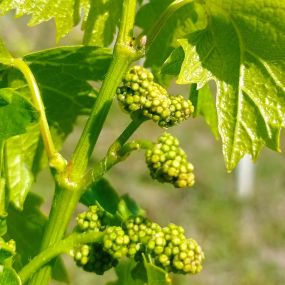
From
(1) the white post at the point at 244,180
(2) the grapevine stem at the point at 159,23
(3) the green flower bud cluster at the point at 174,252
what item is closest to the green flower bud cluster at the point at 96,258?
(3) the green flower bud cluster at the point at 174,252

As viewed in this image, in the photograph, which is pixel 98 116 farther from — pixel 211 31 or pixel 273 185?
pixel 273 185

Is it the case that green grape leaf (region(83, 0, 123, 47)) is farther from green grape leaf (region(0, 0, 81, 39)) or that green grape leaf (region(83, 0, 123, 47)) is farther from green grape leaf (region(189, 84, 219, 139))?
green grape leaf (region(189, 84, 219, 139))

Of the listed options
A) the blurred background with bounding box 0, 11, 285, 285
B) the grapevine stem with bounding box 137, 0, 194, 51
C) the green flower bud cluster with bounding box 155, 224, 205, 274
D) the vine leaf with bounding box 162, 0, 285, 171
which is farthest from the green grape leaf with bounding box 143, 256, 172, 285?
the blurred background with bounding box 0, 11, 285, 285

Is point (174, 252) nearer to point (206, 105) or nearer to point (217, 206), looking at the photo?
point (206, 105)

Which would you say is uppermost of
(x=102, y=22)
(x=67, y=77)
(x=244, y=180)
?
(x=102, y=22)

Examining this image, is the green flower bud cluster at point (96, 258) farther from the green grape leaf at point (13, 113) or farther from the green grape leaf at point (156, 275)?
the green grape leaf at point (13, 113)

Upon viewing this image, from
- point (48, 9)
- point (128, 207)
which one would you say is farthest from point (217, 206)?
point (48, 9)
